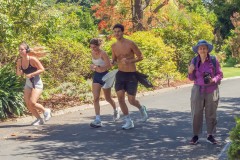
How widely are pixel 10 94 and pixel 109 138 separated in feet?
11.0

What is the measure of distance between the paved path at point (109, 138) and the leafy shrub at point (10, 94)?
1.76 ft

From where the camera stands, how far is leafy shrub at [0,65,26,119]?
39.0ft

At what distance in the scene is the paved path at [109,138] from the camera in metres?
8.29

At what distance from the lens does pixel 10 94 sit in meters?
12.1

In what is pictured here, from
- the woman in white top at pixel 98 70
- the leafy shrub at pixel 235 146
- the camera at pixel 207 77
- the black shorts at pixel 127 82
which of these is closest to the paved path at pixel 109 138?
the woman in white top at pixel 98 70

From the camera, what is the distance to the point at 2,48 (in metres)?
13.8

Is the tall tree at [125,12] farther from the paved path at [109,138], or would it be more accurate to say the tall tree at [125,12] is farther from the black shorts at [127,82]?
the black shorts at [127,82]

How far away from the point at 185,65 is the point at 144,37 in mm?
4142

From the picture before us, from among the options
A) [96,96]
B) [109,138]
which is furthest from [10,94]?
[109,138]

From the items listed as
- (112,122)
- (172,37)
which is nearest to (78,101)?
(112,122)

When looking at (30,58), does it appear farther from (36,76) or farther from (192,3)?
(192,3)

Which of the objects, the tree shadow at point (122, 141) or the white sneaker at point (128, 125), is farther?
the white sneaker at point (128, 125)

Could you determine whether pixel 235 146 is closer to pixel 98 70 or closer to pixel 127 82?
pixel 127 82

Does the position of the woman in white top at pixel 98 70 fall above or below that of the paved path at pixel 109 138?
above
